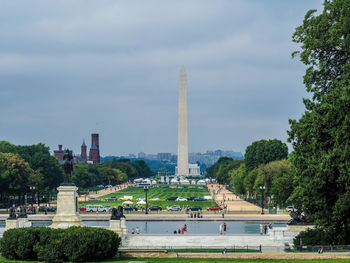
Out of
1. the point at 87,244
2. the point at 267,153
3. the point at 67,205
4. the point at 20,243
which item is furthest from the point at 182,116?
the point at 87,244

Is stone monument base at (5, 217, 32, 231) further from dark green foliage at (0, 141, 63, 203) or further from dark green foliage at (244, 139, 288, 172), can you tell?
dark green foliage at (244, 139, 288, 172)

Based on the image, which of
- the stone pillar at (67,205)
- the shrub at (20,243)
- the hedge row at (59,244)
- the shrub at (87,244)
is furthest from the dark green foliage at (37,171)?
the shrub at (87,244)

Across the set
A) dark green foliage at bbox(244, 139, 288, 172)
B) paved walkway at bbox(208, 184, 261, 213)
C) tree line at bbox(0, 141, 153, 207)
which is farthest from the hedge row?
dark green foliage at bbox(244, 139, 288, 172)

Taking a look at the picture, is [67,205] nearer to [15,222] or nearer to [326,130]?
[15,222]

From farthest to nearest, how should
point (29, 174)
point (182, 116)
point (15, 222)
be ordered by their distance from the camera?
1. point (182, 116)
2. point (29, 174)
3. point (15, 222)

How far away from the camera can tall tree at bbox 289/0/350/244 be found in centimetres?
3275

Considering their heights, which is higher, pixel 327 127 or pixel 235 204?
pixel 327 127

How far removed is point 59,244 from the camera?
100ft

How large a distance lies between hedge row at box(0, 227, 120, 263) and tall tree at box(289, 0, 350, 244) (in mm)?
11621

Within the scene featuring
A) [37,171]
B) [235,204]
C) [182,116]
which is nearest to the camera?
[235,204]

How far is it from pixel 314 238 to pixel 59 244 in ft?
48.7

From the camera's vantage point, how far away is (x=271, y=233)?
4047 cm

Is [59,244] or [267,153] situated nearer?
[59,244]

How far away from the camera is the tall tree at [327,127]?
107ft
